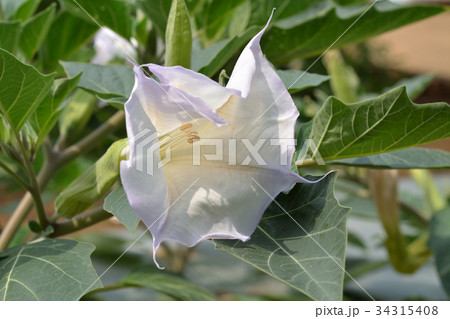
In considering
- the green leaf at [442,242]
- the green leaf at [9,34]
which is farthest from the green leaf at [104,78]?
the green leaf at [442,242]

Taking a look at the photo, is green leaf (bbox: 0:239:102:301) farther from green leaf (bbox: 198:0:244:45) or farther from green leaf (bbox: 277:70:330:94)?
green leaf (bbox: 198:0:244:45)

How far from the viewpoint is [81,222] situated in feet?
1.74

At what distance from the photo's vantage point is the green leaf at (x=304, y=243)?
36 centimetres

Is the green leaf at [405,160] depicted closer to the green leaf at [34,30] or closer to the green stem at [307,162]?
the green stem at [307,162]

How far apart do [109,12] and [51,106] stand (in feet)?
0.67

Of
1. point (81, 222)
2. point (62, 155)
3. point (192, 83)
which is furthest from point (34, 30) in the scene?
point (192, 83)

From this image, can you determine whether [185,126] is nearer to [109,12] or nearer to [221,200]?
[221,200]

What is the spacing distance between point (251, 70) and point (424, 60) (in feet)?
18.2

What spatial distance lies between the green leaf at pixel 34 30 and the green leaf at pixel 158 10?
128 millimetres

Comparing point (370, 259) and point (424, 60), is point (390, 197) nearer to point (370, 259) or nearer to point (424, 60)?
point (370, 259)

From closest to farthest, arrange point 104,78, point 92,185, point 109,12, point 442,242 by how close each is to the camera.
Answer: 1. point 92,185
2. point 104,78
3. point 109,12
4. point 442,242

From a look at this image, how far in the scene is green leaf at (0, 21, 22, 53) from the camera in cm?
63

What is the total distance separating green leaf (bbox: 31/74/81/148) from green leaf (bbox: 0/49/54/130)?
3 cm
